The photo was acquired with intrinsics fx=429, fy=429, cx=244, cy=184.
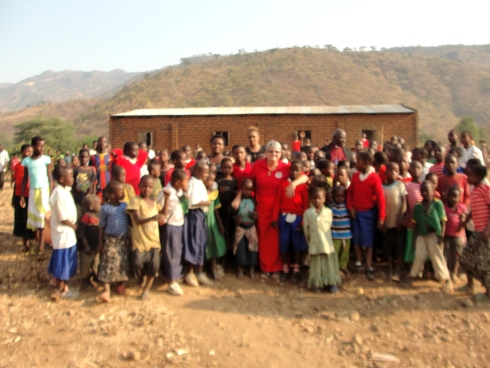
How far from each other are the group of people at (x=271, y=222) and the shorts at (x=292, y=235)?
0.04 ft

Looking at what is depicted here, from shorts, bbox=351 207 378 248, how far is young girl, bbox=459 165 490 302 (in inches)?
35.7

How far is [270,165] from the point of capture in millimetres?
4652

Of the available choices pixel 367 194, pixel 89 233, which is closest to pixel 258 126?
pixel 367 194

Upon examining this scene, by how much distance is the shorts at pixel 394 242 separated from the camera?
4.55 m

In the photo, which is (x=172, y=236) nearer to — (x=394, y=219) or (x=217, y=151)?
(x=217, y=151)

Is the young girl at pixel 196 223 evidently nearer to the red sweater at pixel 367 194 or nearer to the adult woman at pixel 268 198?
the adult woman at pixel 268 198

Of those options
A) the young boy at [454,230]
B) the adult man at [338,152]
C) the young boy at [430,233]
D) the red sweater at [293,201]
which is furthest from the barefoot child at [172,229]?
the young boy at [454,230]

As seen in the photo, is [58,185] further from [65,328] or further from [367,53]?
[367,53]

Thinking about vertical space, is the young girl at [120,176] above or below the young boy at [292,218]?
above

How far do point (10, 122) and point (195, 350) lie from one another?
59.8 metres

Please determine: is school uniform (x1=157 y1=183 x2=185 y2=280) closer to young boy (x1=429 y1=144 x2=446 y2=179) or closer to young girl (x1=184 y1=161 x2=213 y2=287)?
young girl (x1=184 y1=161 x2=213 y2=287)

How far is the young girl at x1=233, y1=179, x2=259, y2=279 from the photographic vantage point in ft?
15.3

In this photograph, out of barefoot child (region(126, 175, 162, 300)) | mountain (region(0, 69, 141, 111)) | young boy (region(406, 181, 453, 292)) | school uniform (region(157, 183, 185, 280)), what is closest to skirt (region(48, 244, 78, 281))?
barefoot child (region(126, 175, 162, 300))

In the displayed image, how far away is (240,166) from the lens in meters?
4.92
